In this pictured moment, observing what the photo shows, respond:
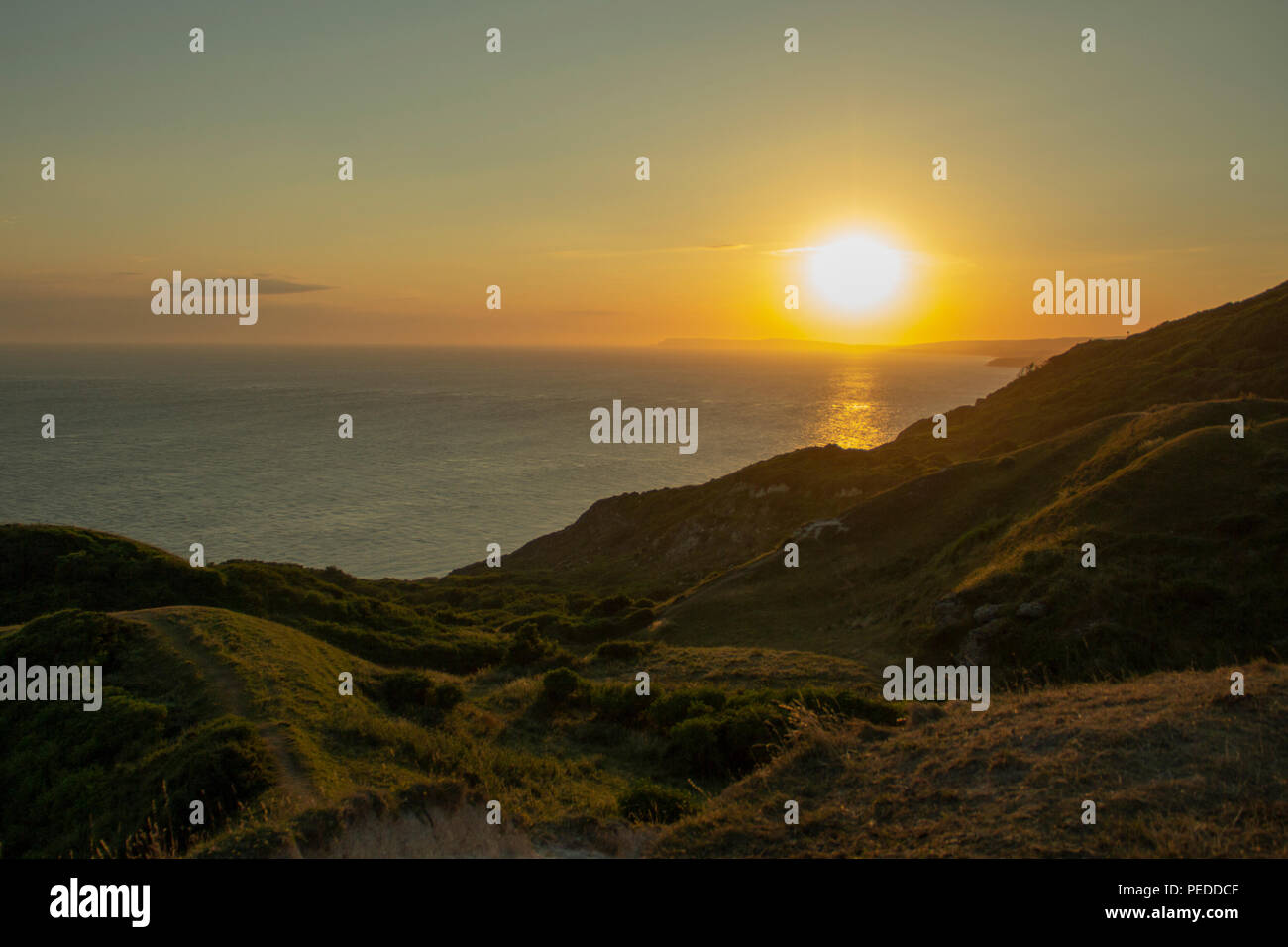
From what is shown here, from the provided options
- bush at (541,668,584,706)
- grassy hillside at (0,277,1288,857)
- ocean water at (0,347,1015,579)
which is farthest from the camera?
ocean water at (0,347,1015,579)

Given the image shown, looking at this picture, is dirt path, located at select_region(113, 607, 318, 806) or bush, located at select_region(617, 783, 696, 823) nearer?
bush, located at select_region(617, 783, 696, 823)

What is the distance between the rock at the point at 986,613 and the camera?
85.9ft

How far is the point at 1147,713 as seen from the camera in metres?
12.4

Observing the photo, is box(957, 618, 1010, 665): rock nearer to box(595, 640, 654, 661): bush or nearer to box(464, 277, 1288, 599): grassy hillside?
box(595, 640, 654, 661): bush

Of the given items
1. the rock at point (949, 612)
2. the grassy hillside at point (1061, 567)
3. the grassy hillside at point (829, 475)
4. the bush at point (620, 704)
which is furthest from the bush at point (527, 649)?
the grassy hillside at point (829, 475)

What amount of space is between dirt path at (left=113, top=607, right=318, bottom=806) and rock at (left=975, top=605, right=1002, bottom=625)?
22.4 m

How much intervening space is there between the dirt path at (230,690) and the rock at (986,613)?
73.5 feet

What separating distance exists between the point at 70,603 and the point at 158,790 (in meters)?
22.7

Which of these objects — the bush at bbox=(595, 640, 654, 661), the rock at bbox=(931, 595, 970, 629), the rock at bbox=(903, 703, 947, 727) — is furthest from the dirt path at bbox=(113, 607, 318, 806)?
the rock at bbox=(931, 595, 970, 629)

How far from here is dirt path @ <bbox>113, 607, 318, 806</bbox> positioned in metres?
14.2

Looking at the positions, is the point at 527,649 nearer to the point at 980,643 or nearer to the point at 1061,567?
the point at 980,643

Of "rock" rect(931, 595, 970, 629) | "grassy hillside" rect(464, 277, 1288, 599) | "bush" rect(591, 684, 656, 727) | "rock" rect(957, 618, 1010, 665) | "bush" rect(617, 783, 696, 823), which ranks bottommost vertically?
"bush" rect(591, 684, 656, 727)
